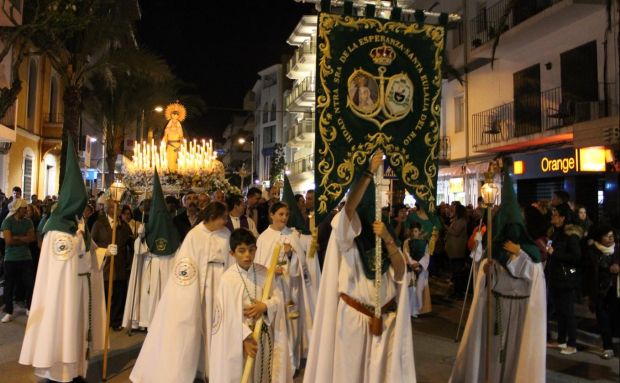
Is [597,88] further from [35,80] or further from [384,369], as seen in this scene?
[35,80]

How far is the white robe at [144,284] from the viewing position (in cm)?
846

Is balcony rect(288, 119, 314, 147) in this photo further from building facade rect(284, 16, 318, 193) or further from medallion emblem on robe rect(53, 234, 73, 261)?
medallion emblem on robe rect(53, 234, 73, 261)

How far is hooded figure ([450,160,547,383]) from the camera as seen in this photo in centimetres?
585

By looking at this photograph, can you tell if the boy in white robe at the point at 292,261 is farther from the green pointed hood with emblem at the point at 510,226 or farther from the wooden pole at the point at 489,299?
the green pointed hood with emblem at the point at 510,226

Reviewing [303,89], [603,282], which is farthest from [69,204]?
[303,89]

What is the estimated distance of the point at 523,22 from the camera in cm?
1773

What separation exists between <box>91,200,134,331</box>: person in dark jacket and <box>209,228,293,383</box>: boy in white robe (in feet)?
15.5

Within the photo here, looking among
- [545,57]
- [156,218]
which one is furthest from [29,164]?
[545,57]

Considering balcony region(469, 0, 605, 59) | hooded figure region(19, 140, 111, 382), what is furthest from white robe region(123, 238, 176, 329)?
balcony region(469, 0, 605, 59)

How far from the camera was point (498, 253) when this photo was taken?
6.07 m

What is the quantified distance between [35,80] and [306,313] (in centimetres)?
2135

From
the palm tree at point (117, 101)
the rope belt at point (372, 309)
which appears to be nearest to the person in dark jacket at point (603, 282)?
the rope belt at point (372, 309)

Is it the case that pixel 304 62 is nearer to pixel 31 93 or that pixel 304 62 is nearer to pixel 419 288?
pixel 31 93

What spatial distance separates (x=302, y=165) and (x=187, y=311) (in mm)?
38398
